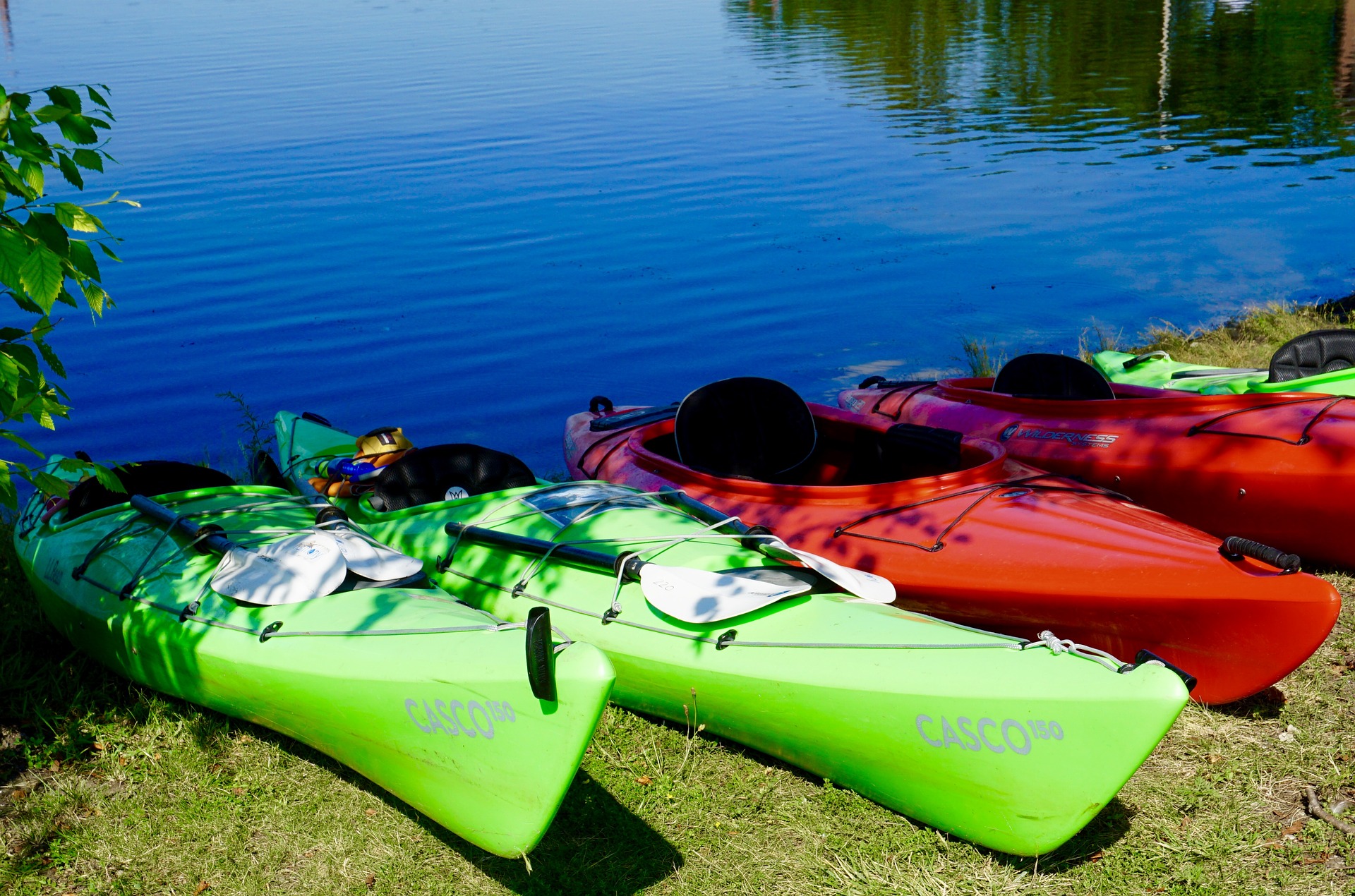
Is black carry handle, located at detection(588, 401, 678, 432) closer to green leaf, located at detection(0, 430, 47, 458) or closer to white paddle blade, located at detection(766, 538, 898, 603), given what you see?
white paddle blade, located at detection(766, 538, 898, 603)

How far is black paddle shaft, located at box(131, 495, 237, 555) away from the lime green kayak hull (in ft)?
16.8

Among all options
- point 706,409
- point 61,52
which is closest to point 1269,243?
point 706,409

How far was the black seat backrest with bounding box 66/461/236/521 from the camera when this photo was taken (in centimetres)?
540

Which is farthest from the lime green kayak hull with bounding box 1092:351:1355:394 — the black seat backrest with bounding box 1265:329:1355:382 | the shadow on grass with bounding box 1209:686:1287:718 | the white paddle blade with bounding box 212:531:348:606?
the white paddle blade with bounding box 212:531:348:606

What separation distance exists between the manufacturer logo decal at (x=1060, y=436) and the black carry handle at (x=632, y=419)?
191cm

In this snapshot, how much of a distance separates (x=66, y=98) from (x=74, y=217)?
391 millimetres

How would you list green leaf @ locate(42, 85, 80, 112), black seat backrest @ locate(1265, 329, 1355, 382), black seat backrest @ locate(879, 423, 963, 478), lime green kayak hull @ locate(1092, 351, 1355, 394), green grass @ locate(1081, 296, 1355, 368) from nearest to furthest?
1. green leaf @ locate(42, 85, 80, 112)
2. black seat backrest @ locate(879, 423, 963, 478)
3. lime green kayak hull @ locate(1092, 351, 1355, 394)
4. black seat backrest @ locate(1265, 329, 1355, 382)
5. green grass @ locate(1081, 296, 1355, 368)

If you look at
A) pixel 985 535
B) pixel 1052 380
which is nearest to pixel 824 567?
pixel 985 535

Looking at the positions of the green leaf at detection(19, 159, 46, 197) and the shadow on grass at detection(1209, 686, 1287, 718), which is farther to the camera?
the shadow on grass at detection(1209, 686, 1287, 718)

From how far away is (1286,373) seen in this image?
6570mm

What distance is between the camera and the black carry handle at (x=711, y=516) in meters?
4.53

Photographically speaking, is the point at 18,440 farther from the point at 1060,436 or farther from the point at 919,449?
the point at 1060,436

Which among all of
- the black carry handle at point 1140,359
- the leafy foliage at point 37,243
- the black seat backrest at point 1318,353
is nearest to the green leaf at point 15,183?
the leafy foliage at point 37,243

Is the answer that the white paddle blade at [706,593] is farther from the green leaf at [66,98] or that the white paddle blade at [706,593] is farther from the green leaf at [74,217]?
the green leaf at [66,98]
